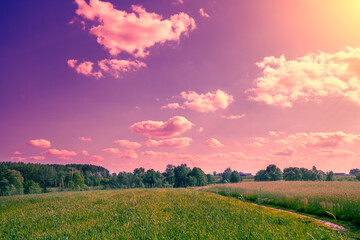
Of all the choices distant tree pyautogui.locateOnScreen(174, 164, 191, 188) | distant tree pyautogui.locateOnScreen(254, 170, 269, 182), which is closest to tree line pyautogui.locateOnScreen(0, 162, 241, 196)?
distant tree pyautogui.locateOnScreen(174, 164, 191, 188)

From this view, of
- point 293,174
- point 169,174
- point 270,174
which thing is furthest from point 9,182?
point 293,174

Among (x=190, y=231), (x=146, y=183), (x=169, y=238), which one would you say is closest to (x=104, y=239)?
(x=169, y=238)

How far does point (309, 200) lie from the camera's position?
21.2m

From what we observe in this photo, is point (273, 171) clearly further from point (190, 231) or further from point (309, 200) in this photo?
point (190, 231)

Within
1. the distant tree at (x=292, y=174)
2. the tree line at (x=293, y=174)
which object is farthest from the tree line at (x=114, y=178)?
the distant tree at (x=292, y=174)

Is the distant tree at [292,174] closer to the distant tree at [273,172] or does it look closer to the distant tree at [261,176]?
the distant tree at [273,172]

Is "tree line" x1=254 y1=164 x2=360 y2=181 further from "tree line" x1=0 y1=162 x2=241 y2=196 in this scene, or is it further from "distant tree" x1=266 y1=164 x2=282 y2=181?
"tree line" x1=0 y1=162 x2=241 y2=196

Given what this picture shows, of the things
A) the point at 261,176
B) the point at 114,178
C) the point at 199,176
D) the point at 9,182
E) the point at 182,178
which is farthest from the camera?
the point at 114,178

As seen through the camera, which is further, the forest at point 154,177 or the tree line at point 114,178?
the forest at point 154,177

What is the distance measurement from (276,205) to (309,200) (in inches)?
174

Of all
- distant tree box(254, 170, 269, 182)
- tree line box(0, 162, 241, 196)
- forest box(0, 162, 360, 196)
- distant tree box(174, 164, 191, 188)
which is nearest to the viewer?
tree line box(0, 162, 241, 196)

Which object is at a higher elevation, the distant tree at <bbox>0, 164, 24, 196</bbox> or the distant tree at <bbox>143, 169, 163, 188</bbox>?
the distant tree at <bbox>0, 164, 24, 196</bbox>

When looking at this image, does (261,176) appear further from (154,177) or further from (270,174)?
(154,177)

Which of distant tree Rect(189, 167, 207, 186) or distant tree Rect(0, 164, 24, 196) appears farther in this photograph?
distant tree Rect(189, 167, 207, 186)
